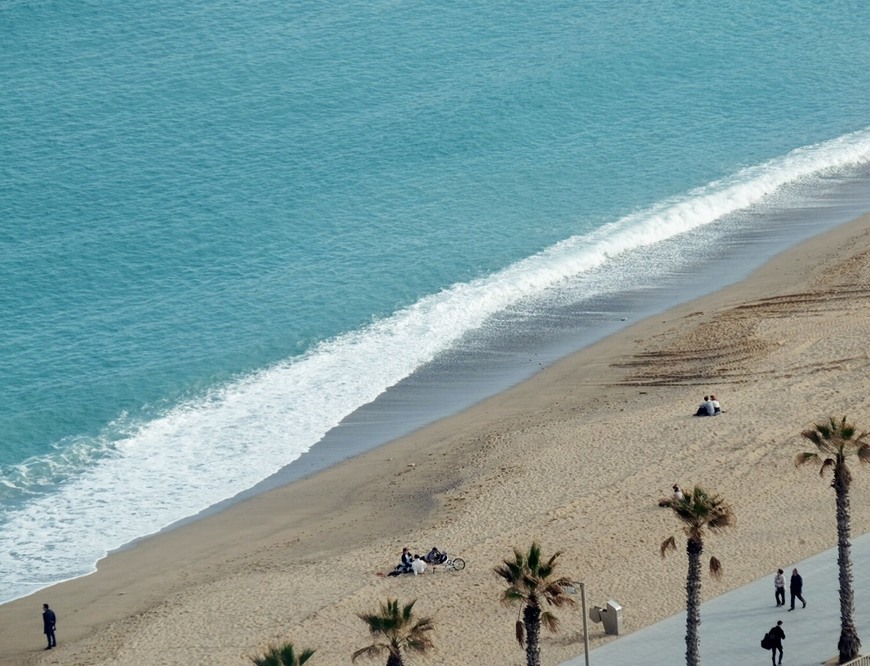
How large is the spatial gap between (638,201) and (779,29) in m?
28.8

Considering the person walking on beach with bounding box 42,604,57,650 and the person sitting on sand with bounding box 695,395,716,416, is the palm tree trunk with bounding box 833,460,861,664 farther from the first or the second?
the person walking on beach with bounding box 42,604,57,650

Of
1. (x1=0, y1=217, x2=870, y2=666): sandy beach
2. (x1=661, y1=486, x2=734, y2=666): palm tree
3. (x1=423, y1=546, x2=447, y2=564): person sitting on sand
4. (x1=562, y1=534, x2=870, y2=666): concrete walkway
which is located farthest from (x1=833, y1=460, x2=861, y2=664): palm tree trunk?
(x1=423, y1=546, x2=447, y2=564): person sitting on sand

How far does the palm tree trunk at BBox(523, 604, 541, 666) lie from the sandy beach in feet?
10.6

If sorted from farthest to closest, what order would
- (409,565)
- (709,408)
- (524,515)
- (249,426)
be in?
(249,426), (709,408), (524,515), (409,565)

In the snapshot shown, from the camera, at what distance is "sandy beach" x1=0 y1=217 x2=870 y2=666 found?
93.4 feet

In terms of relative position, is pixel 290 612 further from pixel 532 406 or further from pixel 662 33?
pixel 662 33

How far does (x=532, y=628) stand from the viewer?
74.9 feet

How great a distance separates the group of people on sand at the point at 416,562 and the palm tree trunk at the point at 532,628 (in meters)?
7.07

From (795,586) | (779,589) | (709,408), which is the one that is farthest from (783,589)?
(709,408)

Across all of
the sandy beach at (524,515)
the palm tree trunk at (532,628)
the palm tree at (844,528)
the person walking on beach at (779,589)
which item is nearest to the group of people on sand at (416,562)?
the sandy beach at (524,515)

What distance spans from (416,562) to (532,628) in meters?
7.52

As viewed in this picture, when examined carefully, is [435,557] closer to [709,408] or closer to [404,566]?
[404,566]

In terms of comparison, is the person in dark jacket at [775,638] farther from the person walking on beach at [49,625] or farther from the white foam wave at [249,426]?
the white foam wave at [249,426]

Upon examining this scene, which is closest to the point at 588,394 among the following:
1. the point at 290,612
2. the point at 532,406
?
the point at 532,406
